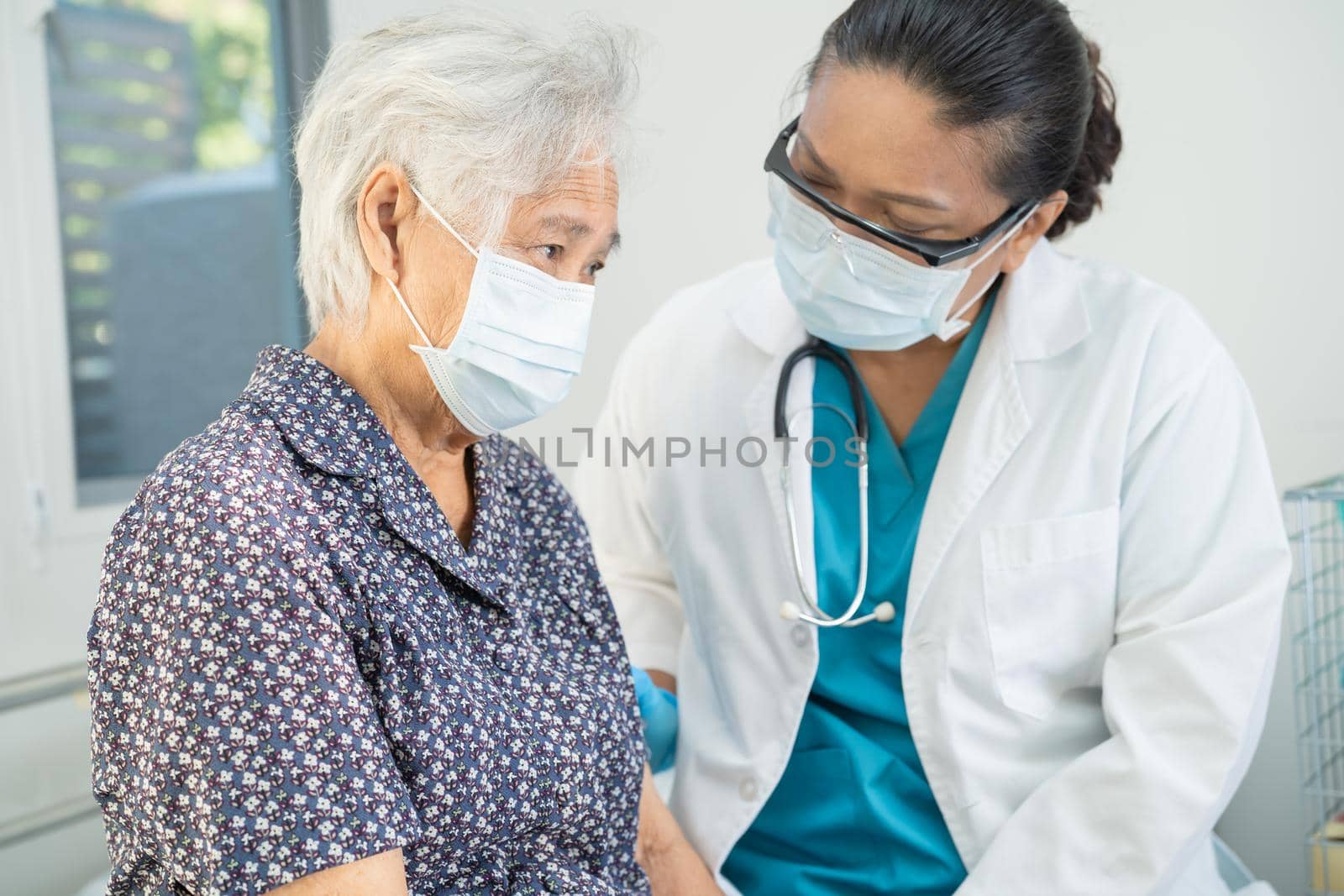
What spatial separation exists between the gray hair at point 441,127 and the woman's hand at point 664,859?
27.8 inches

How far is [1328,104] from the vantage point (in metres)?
1.85

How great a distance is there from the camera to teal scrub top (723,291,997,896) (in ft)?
4.53

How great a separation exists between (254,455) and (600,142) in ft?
1.48

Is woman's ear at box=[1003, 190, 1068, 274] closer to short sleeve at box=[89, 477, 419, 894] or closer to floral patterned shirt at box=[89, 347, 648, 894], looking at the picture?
floral patterned shirt at box=[89, 347, 648, 894]

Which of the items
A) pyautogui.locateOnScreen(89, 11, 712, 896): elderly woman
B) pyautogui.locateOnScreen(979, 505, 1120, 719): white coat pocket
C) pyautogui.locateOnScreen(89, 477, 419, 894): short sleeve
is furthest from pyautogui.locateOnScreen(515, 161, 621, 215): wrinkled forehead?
pyautogui.locateOnScreen(979, 505, 1120, 719): white coat pocket

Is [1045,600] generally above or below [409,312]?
below

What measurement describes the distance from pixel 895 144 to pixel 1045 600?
0.56 meters

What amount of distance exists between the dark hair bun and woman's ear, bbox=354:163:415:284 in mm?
819

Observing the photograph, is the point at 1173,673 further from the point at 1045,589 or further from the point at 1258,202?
the point at 1258,202

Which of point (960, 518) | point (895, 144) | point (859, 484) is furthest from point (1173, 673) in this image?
point (895, 144)

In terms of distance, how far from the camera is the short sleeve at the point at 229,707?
811 mm

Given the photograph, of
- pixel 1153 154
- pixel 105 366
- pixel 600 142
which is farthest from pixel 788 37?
pixel 105 366

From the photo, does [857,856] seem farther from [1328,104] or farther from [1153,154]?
[1328,104]

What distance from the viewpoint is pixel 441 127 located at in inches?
40.8
